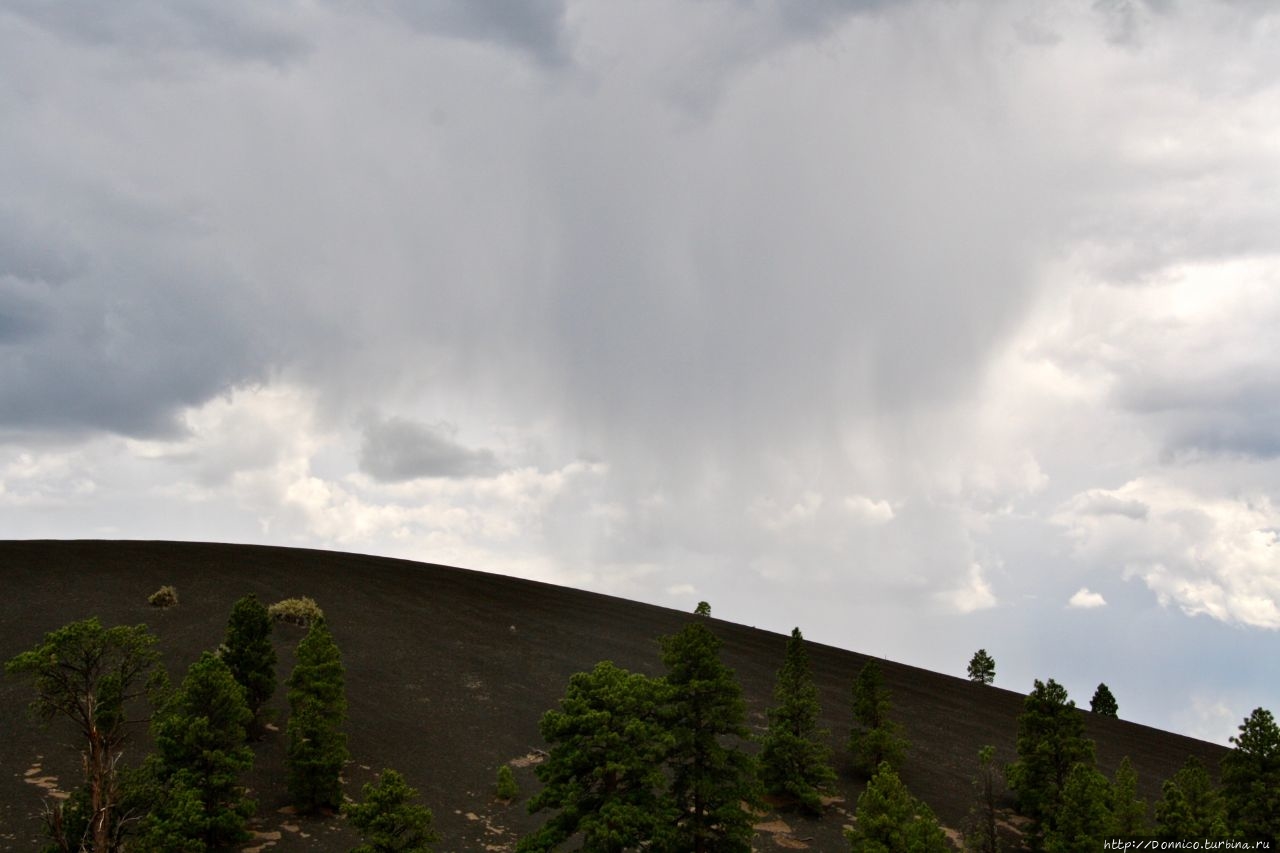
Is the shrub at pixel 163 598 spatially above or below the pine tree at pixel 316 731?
above

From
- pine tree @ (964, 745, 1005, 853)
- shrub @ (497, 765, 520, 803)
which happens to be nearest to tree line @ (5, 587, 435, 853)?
shrub @ (497, 765, 520, 803)

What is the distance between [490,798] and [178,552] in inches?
2197

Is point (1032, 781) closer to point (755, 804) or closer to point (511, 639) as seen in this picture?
point (755, 804)

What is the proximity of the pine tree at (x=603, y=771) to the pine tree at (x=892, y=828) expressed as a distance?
294 inches

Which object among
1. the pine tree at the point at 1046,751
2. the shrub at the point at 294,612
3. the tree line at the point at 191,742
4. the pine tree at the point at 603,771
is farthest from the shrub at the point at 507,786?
the pine tree at the point at 1046,751

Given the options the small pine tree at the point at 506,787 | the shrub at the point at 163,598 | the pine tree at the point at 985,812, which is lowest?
the small pine tree at the point at 506,787

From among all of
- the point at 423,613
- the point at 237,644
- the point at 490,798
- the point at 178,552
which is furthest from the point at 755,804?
the point at 178,552

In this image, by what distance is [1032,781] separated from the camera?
1892 inches

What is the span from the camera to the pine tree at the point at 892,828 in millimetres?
29516

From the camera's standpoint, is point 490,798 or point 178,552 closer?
point 490,798

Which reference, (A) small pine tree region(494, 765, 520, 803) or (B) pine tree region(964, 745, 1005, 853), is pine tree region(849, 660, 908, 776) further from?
(A) small pine tree region(494, 765, 520, 803)

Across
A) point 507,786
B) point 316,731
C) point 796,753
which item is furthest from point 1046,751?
point 316,731

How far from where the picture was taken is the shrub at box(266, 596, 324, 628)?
2539 inches

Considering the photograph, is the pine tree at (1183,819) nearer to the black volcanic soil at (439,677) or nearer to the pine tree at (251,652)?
the black volcanic soil at (439,677)
